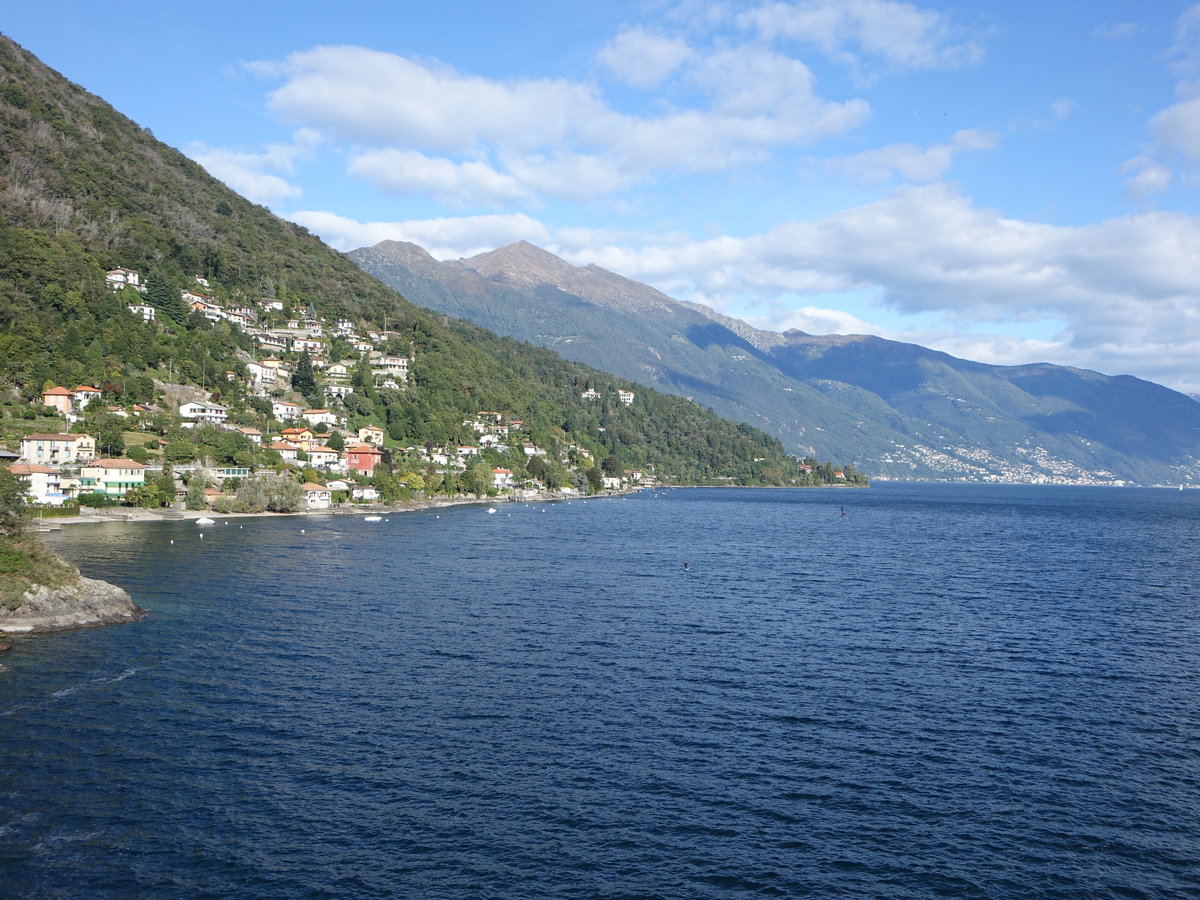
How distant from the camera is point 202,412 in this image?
140 meters

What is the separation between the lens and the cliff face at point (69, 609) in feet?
152

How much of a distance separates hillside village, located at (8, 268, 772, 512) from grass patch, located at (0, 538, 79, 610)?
55.7 m

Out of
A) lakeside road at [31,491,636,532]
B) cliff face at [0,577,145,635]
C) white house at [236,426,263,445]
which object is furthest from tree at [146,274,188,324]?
cliff face at [0,577,145,635]

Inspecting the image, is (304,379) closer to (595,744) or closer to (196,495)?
(196,495)

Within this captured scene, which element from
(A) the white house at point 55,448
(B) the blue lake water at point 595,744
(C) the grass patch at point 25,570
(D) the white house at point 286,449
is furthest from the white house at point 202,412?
(C) the grass patch at point 25,570

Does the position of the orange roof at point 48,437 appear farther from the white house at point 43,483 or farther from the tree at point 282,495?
the tree at point 282,495

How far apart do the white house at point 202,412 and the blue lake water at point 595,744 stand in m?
78.8

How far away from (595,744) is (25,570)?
130 feet

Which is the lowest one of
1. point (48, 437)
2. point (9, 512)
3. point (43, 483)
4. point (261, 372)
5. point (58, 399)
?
point (43, 483)

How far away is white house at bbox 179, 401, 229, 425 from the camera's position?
455 feet

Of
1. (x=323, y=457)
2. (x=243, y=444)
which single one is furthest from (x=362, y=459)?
(x=243, y=444)

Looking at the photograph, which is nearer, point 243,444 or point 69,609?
point 69,609

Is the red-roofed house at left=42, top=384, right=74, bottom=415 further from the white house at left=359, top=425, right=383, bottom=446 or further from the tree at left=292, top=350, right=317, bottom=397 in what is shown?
the white house at left=359, top=425, right=383, bottom=446

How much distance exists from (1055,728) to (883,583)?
135ft
